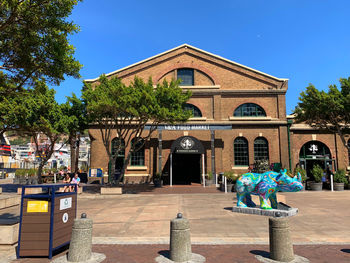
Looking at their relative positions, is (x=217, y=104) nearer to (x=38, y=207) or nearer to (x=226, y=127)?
(x=226, y=127)

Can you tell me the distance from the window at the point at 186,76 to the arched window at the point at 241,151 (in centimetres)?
759

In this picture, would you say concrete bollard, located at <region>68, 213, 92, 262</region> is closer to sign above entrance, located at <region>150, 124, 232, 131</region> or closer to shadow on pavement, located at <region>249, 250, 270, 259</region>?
shadow on pavement, located at <region>249, 250, 270, 259</region>

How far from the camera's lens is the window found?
2611 cm

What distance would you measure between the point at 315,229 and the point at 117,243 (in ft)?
19.8

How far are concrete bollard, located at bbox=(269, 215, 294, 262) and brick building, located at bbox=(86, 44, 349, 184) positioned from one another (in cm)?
1846

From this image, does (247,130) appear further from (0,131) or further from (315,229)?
(0,131)

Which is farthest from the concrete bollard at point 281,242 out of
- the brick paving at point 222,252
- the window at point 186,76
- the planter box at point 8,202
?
the window at point 186,76

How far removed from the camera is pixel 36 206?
222 inches

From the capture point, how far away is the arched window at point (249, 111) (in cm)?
2561

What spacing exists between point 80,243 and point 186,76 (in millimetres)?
22684

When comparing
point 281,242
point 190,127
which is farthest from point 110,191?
point 281,242

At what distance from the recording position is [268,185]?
9867 mm

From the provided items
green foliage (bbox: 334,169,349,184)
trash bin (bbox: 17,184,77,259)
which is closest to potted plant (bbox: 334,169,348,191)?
green foliage (bbox: 334,169,349,184)

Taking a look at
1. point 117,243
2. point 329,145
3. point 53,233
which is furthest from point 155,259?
point 329,145
